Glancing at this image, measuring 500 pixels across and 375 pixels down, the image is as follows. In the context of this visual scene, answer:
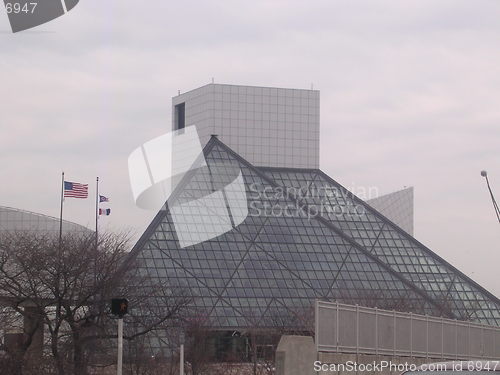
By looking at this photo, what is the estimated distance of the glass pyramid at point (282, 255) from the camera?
62.2 m

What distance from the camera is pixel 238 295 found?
207 feet

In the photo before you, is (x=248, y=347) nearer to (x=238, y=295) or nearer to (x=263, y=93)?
(x=238, y=295)

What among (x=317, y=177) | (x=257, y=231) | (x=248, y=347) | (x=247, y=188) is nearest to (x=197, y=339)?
(x=248, y=347)

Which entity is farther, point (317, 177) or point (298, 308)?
point (317, 177)

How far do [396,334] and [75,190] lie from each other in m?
29.3

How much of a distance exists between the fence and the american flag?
2437cm

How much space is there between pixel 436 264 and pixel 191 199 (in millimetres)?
17678
